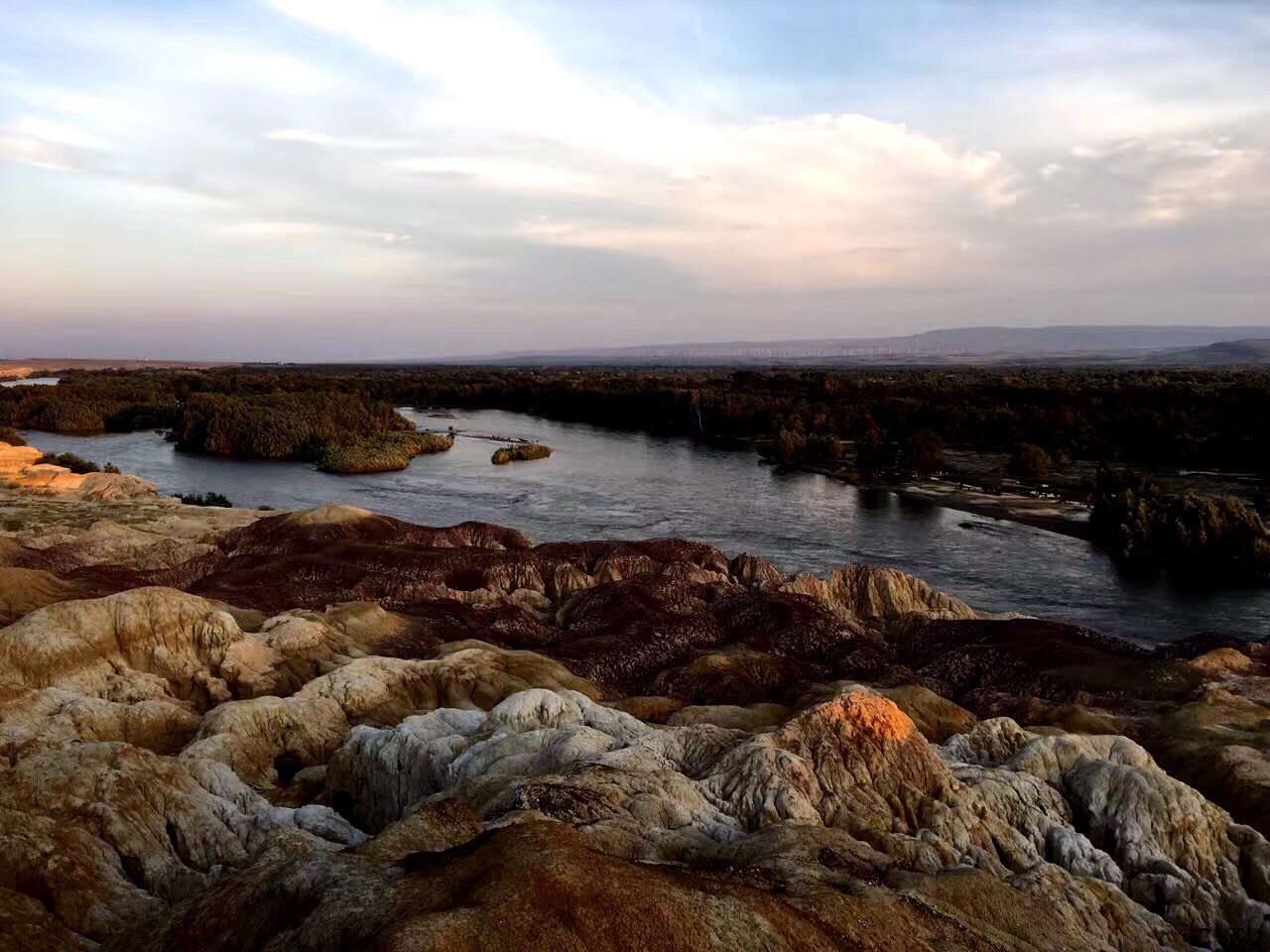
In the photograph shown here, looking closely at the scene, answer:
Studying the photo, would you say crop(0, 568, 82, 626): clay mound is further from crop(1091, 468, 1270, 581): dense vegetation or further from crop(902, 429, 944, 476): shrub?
crop(902, 429, 944, 476): shrub

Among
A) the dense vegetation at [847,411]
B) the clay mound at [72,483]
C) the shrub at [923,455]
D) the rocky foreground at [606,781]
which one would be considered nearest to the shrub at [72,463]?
the clay mound at [72,483]

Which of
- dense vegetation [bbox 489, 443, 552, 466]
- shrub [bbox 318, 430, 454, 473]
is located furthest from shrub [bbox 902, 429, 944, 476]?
shrub [bbox 318, 430, 454, 473]

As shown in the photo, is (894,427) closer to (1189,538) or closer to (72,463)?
(1189,538)

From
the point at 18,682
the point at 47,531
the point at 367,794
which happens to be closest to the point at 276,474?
the point at 47,531

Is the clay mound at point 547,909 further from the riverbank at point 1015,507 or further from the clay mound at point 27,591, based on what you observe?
the riverbank at point 1015,507

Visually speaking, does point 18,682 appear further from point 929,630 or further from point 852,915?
point 929,630

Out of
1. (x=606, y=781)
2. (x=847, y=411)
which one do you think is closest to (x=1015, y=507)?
(x=847, y=411)
